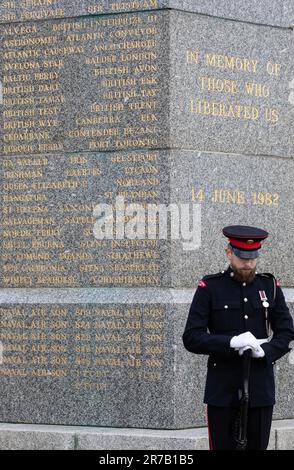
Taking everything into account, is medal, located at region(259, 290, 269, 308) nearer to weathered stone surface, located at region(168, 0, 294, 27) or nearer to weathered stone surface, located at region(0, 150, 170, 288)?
weathered stone surface, located at region(0, 150, 170, 288)

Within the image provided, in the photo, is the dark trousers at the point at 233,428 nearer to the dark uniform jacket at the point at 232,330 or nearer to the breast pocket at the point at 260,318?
the dark uniform jacket at the point at 232,330

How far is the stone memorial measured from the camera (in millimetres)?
9984

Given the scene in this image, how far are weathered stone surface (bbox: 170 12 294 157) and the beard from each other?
2167 millimetres

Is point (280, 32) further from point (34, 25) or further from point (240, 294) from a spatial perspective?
point (240, 294)

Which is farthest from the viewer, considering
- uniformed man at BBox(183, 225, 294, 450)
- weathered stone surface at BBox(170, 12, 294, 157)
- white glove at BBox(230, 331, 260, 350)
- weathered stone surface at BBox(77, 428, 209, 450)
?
weathered stone surface at BBox(170, 12, 294, 157)

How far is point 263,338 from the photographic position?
317 inches

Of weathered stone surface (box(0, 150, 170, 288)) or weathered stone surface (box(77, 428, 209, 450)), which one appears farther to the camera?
weathered stone surface (box(0, 150, 170, 288))

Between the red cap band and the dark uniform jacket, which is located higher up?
the red cap band

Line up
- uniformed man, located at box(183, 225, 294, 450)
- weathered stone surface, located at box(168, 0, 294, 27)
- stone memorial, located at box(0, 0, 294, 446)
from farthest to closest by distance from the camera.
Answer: weathered stone surface, located at box(168, 0, 294, 27)
stone memorial, located at box(0, 0, 294, 446)
uniformed man, located at box(183, 225, 294, 450)

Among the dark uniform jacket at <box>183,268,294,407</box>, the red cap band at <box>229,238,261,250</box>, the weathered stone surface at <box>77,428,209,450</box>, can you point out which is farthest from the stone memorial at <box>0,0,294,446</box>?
the red cap band at <box>229,238,261,250</box>

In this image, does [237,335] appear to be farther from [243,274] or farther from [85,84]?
[85,84]

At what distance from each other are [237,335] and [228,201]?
2.42 metres

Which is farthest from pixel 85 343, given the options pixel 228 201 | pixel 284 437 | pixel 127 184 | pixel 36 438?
pixel 284 437

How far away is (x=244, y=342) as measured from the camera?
7730mm
